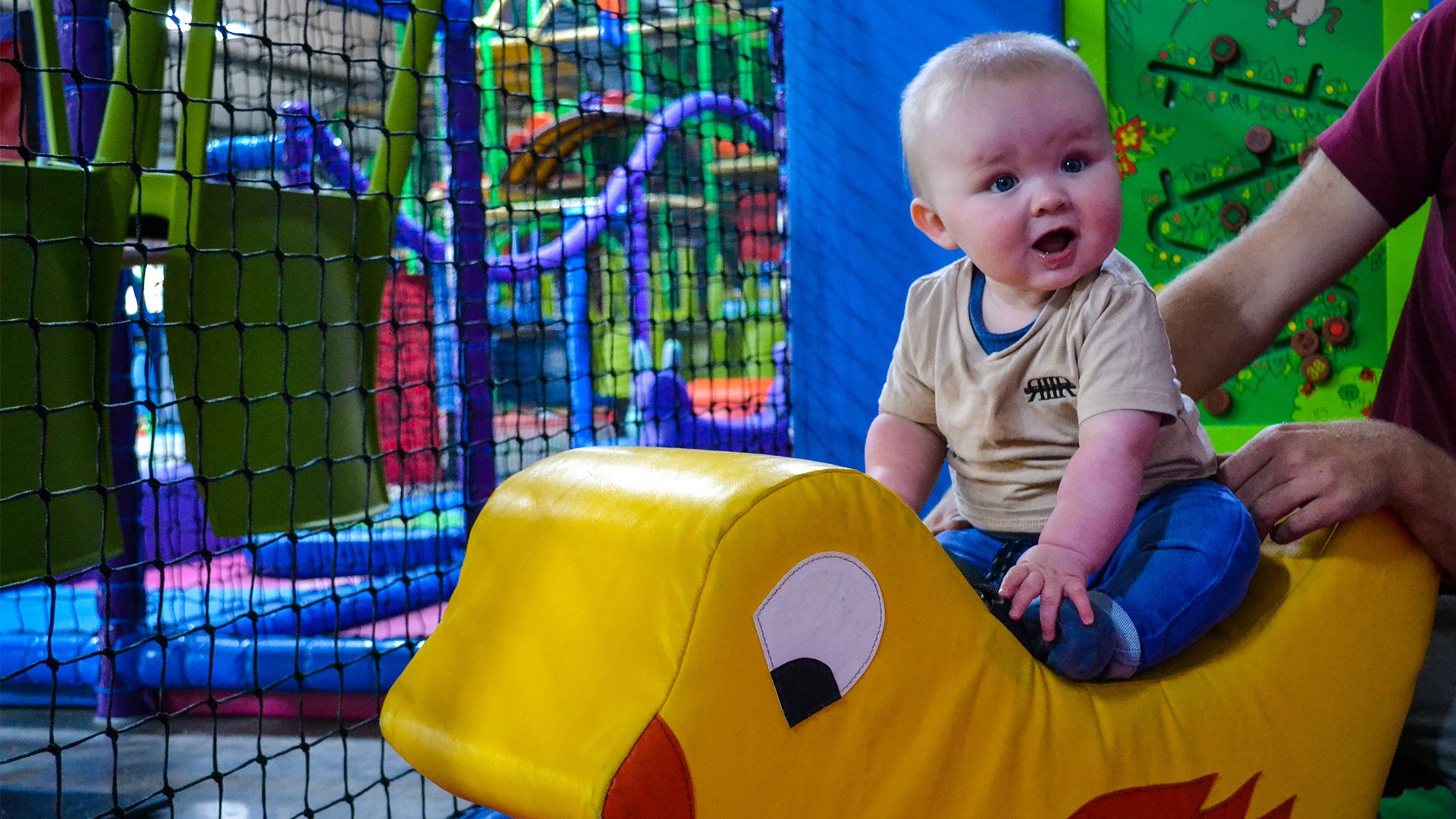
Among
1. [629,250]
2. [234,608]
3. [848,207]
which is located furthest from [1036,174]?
[234,608]

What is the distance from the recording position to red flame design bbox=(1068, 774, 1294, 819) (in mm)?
704

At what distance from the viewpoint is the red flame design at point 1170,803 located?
0.70m

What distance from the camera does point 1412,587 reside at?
34.6 inches

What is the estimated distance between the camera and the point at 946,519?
3.28 ft

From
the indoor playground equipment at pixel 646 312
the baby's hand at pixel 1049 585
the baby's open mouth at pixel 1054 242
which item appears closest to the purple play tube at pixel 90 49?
the indoor playground equipment at pixel 646 312

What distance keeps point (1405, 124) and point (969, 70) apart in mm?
552

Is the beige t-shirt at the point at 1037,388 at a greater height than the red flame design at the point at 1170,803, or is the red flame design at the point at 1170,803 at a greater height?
the beige t-shirt at the point at 1037,388

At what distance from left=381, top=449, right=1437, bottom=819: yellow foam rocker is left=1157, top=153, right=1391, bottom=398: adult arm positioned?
1.38 ft

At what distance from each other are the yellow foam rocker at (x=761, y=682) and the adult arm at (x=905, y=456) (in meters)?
0.25

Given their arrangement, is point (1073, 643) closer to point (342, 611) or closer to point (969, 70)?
point (969, 70)

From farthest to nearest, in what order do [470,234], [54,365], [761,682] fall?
[470,234] → [54,365] → [761,682]

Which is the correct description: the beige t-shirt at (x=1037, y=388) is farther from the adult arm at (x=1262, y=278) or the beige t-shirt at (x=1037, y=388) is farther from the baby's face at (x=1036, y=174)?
the adult arm at (x=1262, y=278)

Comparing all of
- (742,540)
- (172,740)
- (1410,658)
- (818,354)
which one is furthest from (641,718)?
(172,740)

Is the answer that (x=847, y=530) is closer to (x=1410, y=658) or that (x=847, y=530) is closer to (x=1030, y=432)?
(x=1030, y=432)
